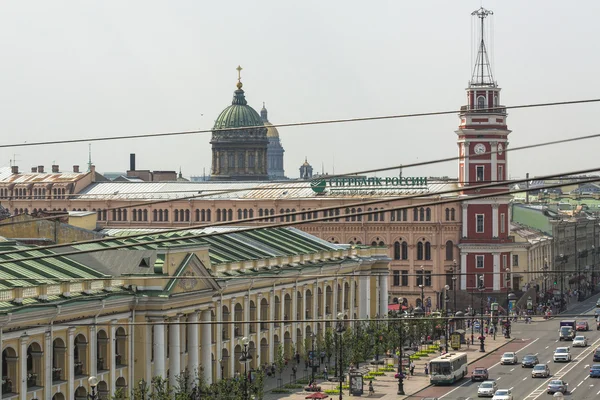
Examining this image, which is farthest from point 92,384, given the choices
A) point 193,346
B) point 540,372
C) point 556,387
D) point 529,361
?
point 529,361

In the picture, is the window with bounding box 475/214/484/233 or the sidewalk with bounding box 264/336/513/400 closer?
the sidewalk with bounding box 264/336/513/400

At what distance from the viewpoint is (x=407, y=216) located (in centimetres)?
14062


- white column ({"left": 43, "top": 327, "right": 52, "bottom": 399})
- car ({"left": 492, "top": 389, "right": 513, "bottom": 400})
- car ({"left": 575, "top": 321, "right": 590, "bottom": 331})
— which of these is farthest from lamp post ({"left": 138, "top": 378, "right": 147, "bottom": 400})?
car ({"left": 575, "top": 321, "right": 590, "bottom": 331})

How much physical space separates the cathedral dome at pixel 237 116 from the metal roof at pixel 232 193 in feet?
68.4

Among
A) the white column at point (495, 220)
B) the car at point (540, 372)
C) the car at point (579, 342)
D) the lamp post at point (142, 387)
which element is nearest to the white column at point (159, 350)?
the lamp post at point (142, 387)

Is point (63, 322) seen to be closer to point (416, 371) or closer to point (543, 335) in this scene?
point (416, 371)

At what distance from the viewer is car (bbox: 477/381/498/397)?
7726cm

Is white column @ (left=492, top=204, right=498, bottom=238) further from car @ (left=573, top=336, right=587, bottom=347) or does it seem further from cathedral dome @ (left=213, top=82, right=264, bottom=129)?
cathedral dome @ (left=213, top=82, right=264, bottom=129)

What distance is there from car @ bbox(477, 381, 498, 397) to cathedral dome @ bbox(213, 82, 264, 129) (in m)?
108

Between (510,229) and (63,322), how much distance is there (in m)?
89.8

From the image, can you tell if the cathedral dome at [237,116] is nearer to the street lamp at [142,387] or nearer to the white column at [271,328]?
the white column at [271,328]

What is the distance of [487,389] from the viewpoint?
77625mm

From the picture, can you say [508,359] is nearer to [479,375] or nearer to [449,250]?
[479,375]

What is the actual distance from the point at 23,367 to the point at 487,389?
26584 millimetres
